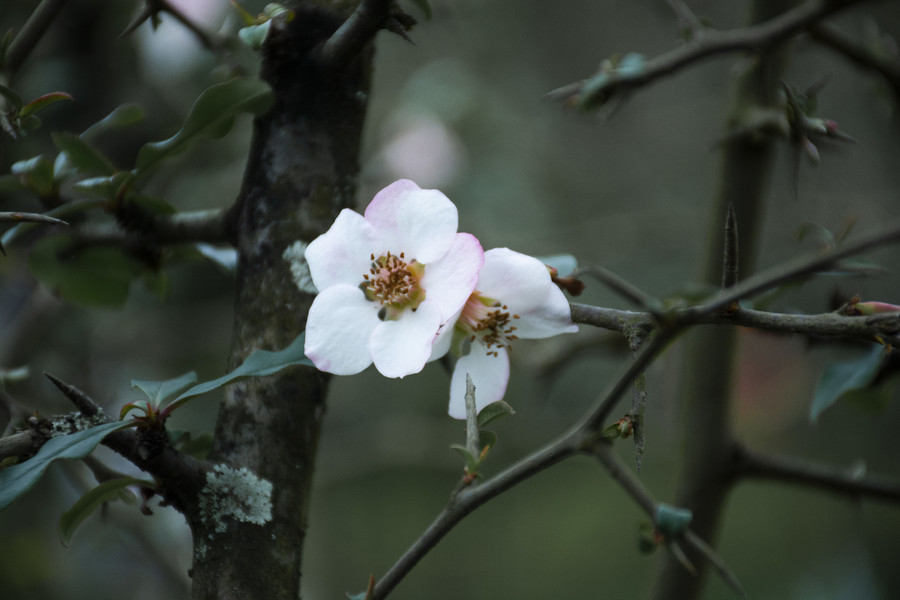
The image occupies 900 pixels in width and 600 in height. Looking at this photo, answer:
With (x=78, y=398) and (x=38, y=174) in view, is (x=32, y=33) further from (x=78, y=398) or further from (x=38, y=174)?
(x=78, y=398)

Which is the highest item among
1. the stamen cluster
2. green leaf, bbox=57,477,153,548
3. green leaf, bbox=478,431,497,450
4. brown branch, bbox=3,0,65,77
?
brown branch, bbox=3,0,65,77

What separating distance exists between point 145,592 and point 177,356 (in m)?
0.45

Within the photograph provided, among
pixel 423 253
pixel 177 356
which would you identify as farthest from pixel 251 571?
pixel 177 356

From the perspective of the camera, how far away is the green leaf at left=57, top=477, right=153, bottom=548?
0.41 meters

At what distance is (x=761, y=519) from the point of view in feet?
6.68

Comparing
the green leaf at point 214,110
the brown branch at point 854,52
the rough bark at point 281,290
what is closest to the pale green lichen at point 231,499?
the rough bark at point 281,290

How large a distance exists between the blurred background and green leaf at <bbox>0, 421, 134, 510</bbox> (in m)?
0.49

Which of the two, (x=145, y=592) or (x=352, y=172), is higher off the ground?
(x=352, y=172)

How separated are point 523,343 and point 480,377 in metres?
0.75

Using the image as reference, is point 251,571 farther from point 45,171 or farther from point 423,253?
point 45,171

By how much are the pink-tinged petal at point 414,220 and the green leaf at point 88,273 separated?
0.99 feet

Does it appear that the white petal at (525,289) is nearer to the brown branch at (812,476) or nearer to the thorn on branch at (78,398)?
the thorn on branch at (78,398)

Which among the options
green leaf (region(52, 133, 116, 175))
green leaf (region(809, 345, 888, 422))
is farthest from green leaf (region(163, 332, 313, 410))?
green leaf (region(809, 345, 888, 422))

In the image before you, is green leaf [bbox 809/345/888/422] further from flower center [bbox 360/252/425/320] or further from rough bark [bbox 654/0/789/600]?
flower center [bbox 360/252/425/320]
